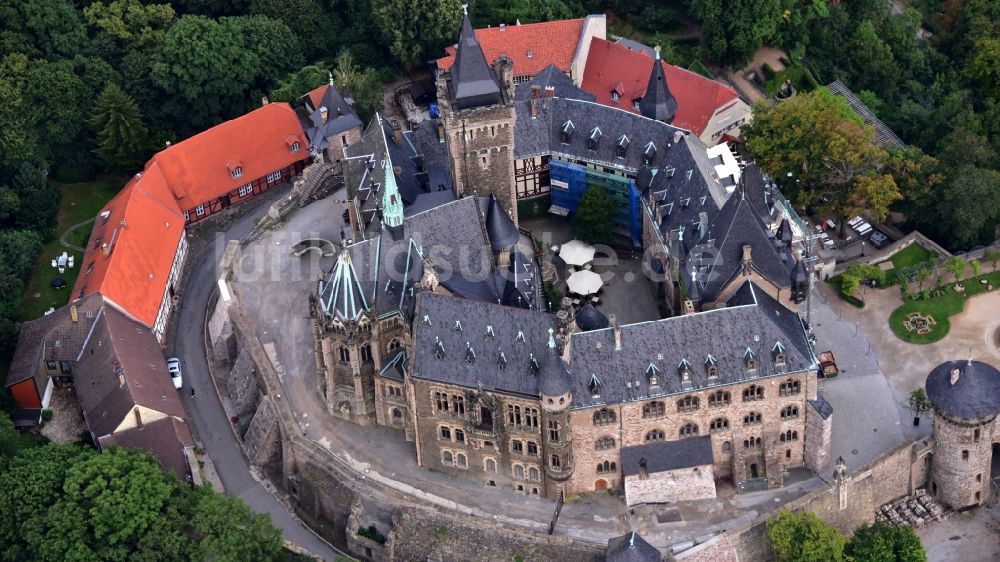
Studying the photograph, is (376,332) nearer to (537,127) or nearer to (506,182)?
(506,182)

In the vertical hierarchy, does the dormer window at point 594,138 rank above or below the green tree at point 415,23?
below

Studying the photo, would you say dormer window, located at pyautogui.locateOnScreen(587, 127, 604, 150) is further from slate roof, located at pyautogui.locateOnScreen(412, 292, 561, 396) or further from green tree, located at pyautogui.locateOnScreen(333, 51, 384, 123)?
slate roof, located at pyautogui.locateOnScreen(412, 292, 561, 396)

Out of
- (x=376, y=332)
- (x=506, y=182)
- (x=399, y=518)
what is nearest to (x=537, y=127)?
(x=506, y=182)

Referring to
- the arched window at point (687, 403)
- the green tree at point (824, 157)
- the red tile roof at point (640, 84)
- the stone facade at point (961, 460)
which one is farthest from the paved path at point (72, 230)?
the stone facade at point (961, 460)

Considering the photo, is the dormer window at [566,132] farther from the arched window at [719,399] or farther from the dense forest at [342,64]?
the arched window at [719,399]

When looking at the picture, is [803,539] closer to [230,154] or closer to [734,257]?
[734,257]

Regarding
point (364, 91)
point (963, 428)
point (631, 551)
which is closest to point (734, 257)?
point (963, 428)
